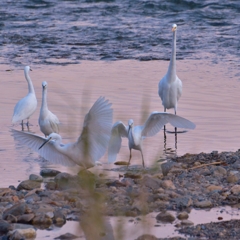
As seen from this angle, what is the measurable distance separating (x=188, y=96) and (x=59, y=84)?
246 cm

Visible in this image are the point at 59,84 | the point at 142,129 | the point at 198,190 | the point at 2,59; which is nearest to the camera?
the point at 198,190

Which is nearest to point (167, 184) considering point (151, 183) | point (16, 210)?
point (151, 183)

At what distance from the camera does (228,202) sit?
19.7 ft

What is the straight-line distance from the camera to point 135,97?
36.7ft

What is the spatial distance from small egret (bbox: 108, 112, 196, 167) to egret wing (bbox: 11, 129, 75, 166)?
61 cm

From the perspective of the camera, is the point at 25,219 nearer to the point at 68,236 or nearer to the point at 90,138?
the point at 68,236

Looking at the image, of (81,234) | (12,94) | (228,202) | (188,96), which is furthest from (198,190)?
(12,94)

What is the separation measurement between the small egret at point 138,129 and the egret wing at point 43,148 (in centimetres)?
61

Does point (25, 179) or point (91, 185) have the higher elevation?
point (91, 185)

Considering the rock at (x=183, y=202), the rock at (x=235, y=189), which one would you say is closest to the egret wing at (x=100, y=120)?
the rock at (x=183, y=202)

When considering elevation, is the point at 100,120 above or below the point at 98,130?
above

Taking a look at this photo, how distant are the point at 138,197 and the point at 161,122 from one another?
2232 mm

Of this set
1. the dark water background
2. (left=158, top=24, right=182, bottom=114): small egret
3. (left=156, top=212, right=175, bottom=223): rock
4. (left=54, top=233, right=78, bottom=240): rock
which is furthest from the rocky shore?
the dark water background

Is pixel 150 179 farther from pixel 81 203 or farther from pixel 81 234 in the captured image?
pixel 81 234
